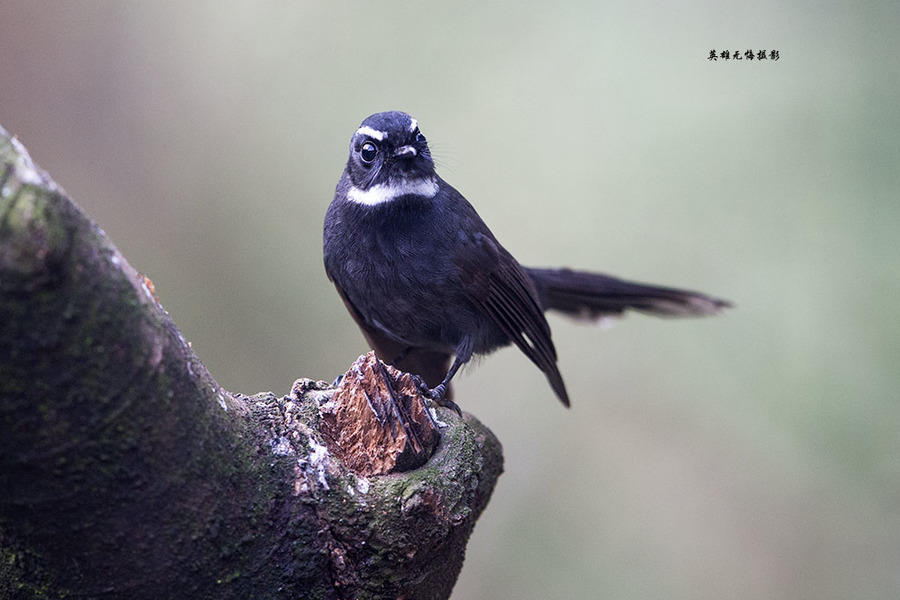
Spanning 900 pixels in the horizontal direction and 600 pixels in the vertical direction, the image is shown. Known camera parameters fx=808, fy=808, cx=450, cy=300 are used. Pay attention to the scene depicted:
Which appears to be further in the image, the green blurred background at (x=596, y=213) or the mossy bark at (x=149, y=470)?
the green blurred background at (x=596, y=213)

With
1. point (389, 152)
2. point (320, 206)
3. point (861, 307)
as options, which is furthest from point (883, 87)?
point (320, 206)

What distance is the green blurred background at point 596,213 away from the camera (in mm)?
5855

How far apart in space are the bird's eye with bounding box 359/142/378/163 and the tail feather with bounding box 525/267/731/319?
1.60 meters

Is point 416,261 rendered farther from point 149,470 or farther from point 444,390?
point 149,470

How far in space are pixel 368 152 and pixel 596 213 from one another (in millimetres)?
2812

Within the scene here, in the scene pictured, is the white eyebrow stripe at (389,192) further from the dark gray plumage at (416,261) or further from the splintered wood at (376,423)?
the splintered wood at (376,423)

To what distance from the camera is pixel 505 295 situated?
460cm

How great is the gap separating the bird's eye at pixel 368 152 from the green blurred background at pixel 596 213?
7.07 feet

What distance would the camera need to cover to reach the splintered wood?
2750 mm

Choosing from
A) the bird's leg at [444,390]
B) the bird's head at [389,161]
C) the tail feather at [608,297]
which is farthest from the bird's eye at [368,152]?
the tail feather at [608,297]

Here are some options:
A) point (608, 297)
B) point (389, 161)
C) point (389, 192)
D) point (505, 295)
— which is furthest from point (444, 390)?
point (608, 297)

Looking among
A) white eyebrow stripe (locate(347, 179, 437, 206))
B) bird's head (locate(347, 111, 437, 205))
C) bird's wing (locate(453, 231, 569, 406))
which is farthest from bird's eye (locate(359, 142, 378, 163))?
bird's wing (locate(453, 231, 569, 406))

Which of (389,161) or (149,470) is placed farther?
(389,161)

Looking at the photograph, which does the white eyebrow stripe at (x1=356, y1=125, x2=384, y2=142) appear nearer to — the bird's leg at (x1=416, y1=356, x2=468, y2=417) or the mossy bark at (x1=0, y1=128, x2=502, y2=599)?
the bird's leg at (x1=416, y1=356, x2=468, y2=417)
